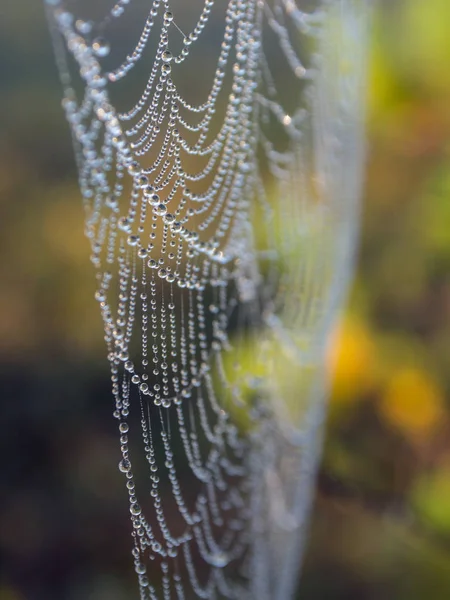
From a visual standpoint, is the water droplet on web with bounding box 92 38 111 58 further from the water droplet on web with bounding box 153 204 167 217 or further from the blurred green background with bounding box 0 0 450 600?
the blurred green background with bounding box 0 0 450 600

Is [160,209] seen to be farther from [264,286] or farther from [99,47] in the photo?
[264,286]

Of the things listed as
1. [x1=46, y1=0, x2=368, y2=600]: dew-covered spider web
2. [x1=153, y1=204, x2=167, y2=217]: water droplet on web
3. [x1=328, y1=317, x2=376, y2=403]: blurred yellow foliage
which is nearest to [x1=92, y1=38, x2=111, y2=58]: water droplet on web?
[x1=153, y1=204, x2=167, y2=217]: water droplet on web

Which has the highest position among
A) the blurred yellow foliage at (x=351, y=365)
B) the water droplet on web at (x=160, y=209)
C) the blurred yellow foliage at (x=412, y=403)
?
the water droplet on web at (x=160, y=209)

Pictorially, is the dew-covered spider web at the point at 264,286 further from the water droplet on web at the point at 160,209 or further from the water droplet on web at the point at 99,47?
the water droplet on web at the point at 99,47

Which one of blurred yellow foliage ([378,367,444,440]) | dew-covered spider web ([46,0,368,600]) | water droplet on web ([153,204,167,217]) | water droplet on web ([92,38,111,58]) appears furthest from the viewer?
blurred yellow foliage ([378,367,444,440])

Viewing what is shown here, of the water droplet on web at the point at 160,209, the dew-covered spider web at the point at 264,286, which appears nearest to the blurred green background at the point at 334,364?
the dew-covered spider web at the point at 264,286

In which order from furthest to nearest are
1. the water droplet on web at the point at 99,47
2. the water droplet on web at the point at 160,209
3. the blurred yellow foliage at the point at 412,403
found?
the blurred yellow foliage at the point at 412,403 → the water droplet on web at the point at 160,209 → the water droplet on web at the point at 99,47

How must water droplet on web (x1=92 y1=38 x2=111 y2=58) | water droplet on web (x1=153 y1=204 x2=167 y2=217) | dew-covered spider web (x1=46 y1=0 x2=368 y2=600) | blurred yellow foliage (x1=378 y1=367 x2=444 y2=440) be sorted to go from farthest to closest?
blurred yellow foliage (x1=378 y1=367 x2=444 y2=440) < dew-covered spider web (x1=46 y1=0 x2=368 y2=600) < water droplet on web (x1=153 y1=204 x2=167 y2=217) < water droplet on web (x1=92 y1=38 x2=111 y2=58)
